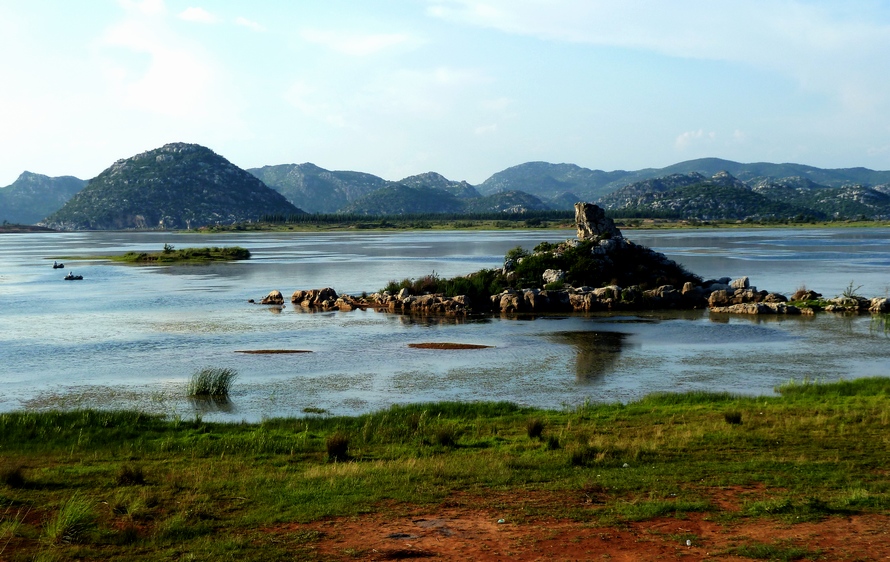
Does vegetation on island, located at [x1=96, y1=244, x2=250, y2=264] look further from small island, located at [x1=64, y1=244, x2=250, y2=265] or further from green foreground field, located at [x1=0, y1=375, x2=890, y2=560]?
green foreground field, located at [x1=0, y1=375, x2=890, y2=560]

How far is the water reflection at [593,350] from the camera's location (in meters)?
30.7

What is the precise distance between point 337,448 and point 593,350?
67.4 feet

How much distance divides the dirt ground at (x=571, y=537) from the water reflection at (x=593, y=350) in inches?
644

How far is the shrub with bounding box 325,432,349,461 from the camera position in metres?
17.5

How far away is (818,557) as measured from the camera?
10.9m

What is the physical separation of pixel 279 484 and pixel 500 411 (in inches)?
364

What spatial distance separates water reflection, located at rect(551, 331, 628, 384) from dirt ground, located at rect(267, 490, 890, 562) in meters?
16.3

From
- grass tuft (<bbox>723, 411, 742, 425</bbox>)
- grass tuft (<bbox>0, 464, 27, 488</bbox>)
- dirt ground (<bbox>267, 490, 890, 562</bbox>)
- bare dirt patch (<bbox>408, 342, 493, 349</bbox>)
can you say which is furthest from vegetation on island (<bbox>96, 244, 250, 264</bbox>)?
dirt ground (<bbox>267, 490, 890, 562</bbox>)

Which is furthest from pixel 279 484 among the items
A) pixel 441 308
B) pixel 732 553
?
pixel 441 308

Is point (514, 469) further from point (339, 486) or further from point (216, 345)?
point (216, 345)

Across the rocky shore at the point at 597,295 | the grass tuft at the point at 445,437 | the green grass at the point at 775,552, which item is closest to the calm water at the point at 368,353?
the rocky shore at the point at 597,295

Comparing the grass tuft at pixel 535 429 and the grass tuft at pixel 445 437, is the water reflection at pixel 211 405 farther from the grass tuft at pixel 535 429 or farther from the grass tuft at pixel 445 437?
the grass tuft at pixel 535 429

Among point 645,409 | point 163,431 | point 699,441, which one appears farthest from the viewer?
point 645,409

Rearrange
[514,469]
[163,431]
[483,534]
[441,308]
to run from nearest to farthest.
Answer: [483,534] < [514,469] < [163,431] < [441,308]
